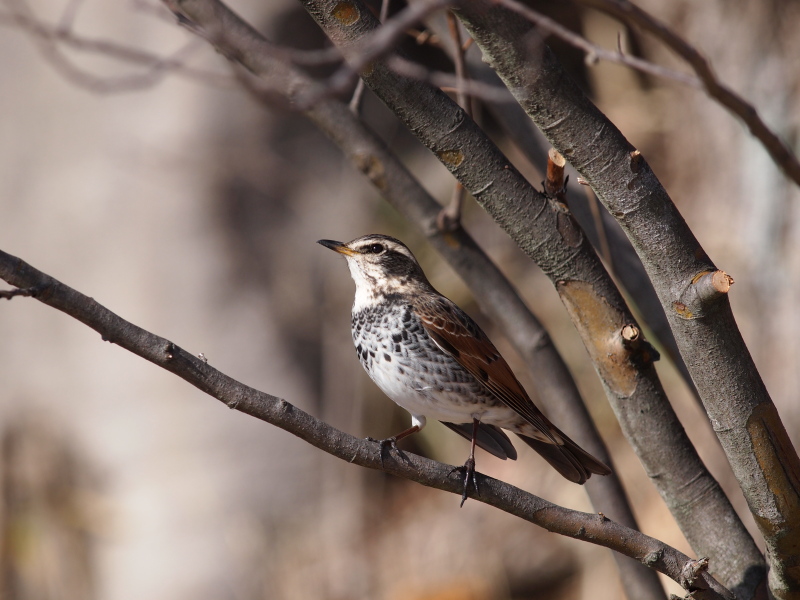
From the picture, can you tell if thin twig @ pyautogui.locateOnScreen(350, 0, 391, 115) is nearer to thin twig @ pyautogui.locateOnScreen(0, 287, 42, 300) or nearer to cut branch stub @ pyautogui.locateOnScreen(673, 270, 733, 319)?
cut branch stub @ pyautogui.locateOnScreen(673, 270, 733, 319)

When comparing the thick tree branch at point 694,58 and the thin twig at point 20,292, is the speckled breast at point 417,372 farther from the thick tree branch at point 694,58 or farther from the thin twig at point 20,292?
the thick tree branch at point 694,58

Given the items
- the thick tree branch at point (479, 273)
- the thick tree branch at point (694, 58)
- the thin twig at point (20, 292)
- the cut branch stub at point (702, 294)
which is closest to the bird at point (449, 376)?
the thick tree branch at point (479, 273)

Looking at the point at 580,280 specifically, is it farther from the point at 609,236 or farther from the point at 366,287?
the point at 366,287

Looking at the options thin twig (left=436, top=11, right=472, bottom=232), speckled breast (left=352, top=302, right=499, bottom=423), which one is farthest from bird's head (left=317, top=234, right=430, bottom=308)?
thin twig (left=436, top=11, right=472, bottom=232)

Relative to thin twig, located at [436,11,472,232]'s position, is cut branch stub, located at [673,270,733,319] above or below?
below

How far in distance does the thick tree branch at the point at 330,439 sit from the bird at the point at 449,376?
75 centimetres

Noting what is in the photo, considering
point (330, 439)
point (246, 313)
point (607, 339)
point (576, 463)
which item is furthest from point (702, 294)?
point (246, 313)

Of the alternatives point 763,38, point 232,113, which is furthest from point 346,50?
point 763,38

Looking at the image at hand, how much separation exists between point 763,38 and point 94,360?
7.07 metres

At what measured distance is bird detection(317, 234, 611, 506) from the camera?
3.46 m

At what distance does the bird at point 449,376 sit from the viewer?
3457 millimetres

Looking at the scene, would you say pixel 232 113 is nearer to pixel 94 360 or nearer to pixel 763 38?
pixel 94 360

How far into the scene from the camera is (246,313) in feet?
25.7

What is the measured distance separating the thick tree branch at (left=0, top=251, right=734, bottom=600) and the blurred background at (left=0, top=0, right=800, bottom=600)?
4.79 metres
